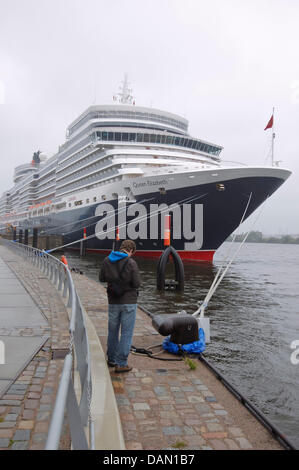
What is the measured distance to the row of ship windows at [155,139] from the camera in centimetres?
3069

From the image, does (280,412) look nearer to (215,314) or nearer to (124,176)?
(215,314)

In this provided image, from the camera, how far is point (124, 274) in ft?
15.8

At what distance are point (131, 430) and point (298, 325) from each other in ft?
27.6

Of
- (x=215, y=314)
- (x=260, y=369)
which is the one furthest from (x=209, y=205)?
(x=260, y=369)

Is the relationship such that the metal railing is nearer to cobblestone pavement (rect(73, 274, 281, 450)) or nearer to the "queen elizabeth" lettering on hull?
cobblestone pavement (rect(73, 274, 281, 450))

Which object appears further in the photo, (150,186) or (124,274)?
(150,186)

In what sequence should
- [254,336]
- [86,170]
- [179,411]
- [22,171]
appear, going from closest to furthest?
[179,411], [254,336], [86,170], [22,171]

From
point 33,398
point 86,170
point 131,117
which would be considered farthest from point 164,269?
point 131,117

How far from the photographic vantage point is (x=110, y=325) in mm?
5043

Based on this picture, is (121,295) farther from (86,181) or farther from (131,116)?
(131,116)

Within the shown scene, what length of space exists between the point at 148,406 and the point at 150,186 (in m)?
21.9

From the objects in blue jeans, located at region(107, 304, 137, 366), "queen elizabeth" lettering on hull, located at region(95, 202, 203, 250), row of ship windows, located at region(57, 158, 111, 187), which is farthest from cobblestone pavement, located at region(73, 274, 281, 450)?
row of ship windows, located at region(57, 158, 111, 187)

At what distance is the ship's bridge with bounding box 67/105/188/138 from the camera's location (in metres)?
34.5

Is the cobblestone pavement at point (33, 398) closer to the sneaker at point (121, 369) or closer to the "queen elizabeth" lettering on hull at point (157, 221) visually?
the sneaker at point (121, 369)
